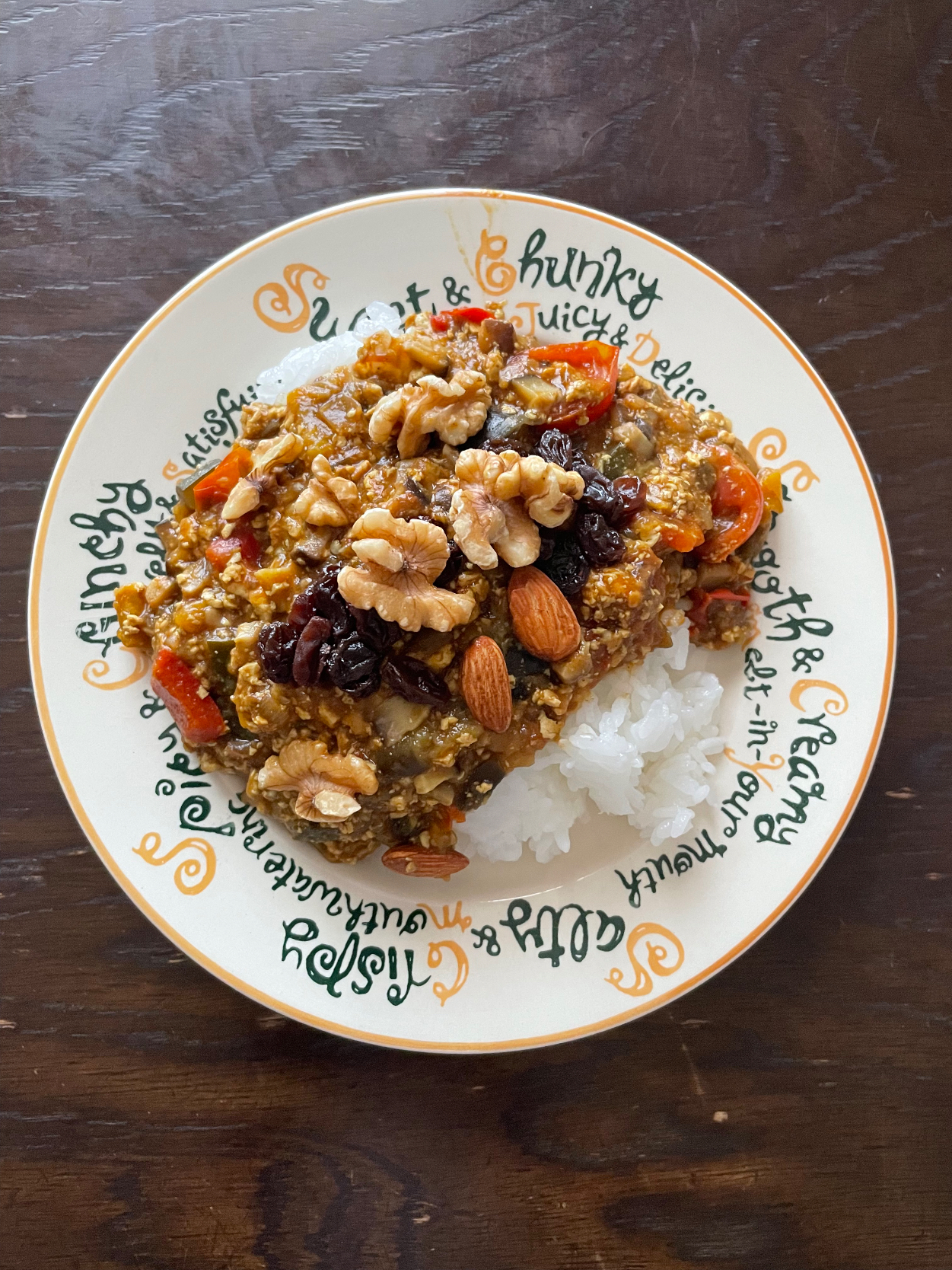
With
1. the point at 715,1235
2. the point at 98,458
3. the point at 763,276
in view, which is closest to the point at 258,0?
the point at 98,458

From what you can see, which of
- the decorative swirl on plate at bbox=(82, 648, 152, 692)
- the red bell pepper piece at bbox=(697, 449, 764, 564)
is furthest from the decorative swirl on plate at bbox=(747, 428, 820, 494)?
the decorative swirl on plate at bbox=(82, 648, 152, 692)

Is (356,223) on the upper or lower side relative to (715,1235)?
upper

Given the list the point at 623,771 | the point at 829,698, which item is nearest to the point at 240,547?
the point at 623,771

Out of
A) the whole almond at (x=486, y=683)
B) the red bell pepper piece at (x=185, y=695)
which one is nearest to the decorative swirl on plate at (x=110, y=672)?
the red bell pepper piece at (x=185, y=695)

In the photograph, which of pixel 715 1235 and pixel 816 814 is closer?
pixel 816 814

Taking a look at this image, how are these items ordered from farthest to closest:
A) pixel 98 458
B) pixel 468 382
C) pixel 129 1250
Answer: pixel 129 1250, pixel 98 458, pixel 468 382

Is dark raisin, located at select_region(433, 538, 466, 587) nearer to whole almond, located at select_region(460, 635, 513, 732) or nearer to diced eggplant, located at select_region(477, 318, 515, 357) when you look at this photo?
whole almond, located at select_region(460, 635, 513, 732)

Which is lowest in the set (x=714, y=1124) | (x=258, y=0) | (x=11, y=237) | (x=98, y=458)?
(x=714, y=1124)

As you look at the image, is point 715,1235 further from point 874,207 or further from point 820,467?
point 874,207
